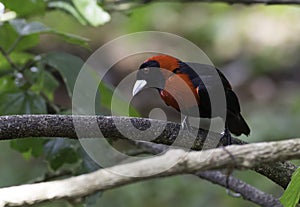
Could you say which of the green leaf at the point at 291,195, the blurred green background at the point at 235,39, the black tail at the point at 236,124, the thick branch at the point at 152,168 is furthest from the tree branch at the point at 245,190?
the blurred green background at the point at 235,39

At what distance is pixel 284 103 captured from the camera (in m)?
4.90

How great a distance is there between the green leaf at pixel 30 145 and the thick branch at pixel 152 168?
3.49 feet

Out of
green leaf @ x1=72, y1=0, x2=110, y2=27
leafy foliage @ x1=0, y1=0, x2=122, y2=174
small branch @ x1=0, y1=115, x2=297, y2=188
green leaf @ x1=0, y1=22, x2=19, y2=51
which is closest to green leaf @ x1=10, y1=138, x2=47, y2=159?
leafy foliage @ x1=0, y1=0, x2=122, y2=174

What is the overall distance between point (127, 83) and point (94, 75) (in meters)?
1.59

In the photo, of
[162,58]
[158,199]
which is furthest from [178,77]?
[158,199]

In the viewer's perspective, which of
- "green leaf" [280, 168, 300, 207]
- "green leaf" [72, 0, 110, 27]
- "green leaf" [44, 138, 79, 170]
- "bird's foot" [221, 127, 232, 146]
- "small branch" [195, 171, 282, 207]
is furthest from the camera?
"green leaf" [72, 0, 110, 27]

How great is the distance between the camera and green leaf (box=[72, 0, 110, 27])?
2072mm

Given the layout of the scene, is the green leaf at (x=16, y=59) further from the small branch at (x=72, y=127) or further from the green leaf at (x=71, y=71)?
the small branch at (x=72, y=127)

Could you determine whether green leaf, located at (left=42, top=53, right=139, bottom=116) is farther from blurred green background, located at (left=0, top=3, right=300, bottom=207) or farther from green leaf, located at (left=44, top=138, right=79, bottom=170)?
blurred green background, located at (left=0, top=3, right=300, bottom=207)

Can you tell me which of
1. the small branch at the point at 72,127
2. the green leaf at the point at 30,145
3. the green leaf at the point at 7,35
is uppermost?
the small branch at the point at 72,127

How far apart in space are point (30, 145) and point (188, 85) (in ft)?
1.70

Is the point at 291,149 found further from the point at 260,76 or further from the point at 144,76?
the point at 260,76

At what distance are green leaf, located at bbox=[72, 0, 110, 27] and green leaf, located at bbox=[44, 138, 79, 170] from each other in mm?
396

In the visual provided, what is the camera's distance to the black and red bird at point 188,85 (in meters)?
1.91
